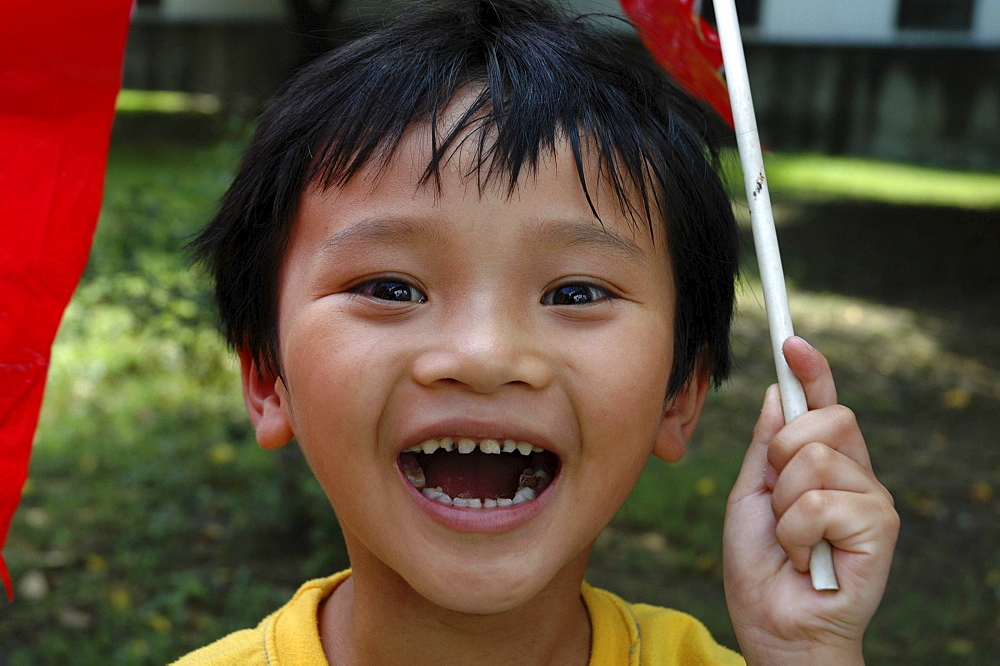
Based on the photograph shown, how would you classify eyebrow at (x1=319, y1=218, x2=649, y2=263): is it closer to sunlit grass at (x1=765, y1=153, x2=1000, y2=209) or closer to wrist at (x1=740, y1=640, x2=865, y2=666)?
wrist at (x1=740, y1=640, x2=865, y2=666)

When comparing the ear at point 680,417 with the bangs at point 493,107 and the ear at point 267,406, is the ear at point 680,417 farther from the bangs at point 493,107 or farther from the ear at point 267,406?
the ear at point 267,406

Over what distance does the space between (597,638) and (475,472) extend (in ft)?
1.24

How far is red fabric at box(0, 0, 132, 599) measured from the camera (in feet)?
5.33

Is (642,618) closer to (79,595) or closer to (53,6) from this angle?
(53,6)

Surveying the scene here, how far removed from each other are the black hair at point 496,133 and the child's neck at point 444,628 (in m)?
0.35

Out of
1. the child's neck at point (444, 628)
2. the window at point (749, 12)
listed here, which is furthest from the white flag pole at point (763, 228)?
the window at point (749, 12)

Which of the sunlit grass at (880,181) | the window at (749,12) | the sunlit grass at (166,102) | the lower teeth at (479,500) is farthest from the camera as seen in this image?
the sunlit grass at (166,102)

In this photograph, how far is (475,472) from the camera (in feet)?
5.09

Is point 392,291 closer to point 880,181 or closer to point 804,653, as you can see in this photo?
point 804,653

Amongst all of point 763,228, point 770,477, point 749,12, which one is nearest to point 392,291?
point 763,228

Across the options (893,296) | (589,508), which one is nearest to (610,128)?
(589,508)

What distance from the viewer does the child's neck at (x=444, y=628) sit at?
1597 mm

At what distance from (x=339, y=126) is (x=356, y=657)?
0.77m

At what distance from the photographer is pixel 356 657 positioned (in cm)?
167
